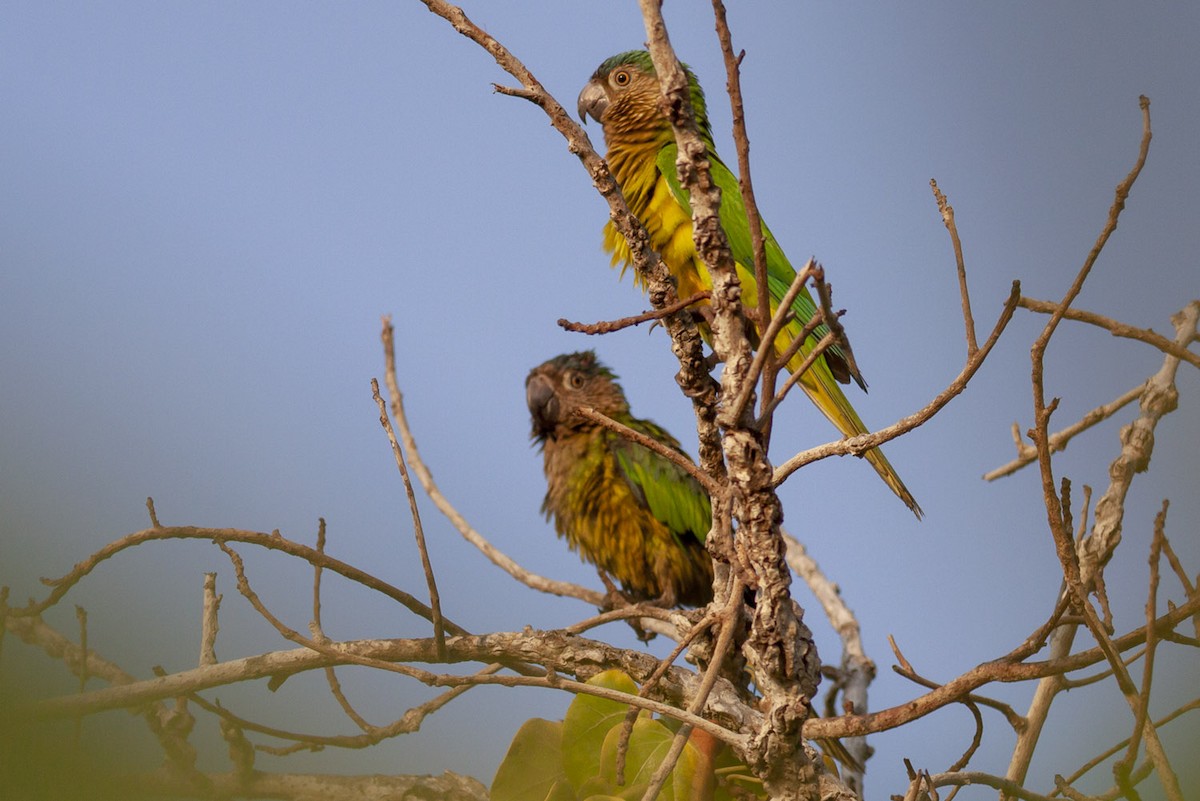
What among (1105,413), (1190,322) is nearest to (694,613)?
(1105,413)

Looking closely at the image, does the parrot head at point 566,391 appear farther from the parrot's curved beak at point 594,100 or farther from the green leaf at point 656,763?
the green leaf at point 656,763

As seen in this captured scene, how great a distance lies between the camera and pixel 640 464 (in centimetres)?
366

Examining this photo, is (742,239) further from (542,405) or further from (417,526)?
(417,526)

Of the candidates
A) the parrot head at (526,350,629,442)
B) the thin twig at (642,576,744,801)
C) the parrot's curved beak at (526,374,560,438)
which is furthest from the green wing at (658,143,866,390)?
the thin twig at (642,576,744,801)

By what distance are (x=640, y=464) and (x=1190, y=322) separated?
5.92 ft

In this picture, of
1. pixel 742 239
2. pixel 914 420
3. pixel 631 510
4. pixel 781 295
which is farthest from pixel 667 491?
pixel 914 420

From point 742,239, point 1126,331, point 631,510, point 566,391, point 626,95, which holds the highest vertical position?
point 626,95

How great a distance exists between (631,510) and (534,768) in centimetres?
190

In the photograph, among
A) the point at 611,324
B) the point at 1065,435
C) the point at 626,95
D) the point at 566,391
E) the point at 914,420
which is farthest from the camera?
the point at 566,391

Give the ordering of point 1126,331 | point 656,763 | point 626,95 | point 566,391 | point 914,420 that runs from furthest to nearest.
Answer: point 566,391 → point 626,95 → point 1126,331 → point 656,763 → point 914,420

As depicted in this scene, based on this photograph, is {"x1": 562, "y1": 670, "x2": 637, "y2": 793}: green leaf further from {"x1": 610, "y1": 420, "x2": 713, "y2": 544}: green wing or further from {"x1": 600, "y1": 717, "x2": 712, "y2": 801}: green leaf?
{"x1": 610, "y1": 420, "x2": 713, "y2": 544}: green wing

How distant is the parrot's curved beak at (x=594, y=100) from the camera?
4.08 m

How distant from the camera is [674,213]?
319cm

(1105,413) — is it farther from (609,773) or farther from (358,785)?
(358,785)
